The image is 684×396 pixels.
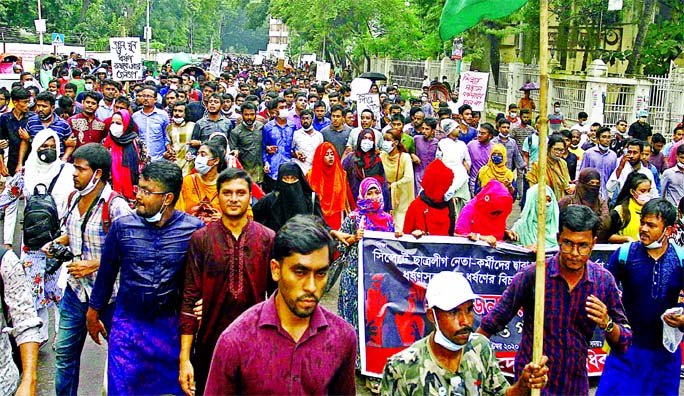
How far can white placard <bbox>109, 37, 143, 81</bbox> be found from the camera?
55.0 feet

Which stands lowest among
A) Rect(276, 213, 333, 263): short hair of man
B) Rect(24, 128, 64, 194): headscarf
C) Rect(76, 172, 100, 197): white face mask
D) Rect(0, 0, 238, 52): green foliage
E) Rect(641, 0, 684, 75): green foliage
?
Rect(24, 128, 64, 194): headscarf

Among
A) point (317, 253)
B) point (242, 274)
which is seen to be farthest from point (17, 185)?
point (317, 253)

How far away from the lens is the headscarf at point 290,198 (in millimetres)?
7664

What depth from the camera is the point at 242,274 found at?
4.44 m

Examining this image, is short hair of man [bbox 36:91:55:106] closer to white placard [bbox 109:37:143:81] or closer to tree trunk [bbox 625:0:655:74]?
white placard [bbox 109:37:143:81]

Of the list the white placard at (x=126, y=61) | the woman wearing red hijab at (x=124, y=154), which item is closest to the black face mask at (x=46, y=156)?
the woman wearing red hijab at (x=124, y=154)

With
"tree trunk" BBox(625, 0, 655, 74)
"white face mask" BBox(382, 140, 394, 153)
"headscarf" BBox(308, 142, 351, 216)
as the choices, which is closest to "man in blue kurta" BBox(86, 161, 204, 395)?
"headscarf" BBox(308, 142, 351, 216)

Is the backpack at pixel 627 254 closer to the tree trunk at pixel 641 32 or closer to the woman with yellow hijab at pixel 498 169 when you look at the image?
the woman with yellow hijab at pixel 498 169

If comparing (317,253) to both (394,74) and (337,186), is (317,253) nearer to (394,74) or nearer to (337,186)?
(337,186)

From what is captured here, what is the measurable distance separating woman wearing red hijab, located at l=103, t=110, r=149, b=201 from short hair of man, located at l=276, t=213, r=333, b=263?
245 inches

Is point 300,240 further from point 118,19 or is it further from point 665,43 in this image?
point 118,19

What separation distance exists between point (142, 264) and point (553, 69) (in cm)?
2820

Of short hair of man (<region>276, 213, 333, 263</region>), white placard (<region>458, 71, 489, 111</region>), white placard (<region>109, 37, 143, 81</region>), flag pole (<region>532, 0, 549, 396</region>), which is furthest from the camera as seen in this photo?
white placard (<region>109, 37, 143, 81</region>)

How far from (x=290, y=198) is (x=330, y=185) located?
43.0 inches
